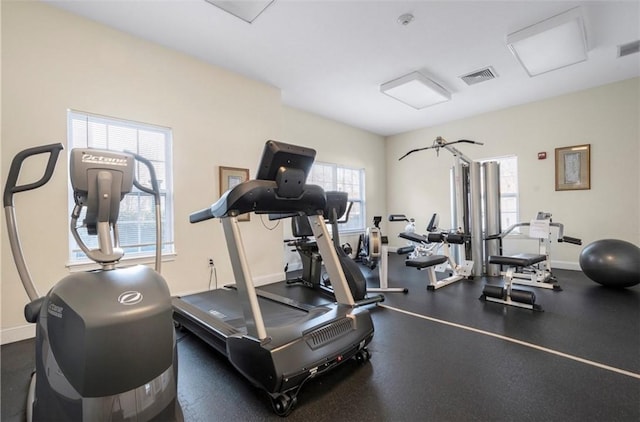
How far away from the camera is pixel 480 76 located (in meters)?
4.06

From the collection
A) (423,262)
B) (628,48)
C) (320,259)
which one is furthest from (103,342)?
(628,48)

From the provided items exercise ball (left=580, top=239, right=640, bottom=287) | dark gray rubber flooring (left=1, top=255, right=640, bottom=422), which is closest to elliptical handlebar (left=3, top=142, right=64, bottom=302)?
dark gray rubber flooring (left=1, top=255, right=640, bottom=422)

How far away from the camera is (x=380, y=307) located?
308cm

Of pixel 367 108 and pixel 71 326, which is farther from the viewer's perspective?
pixel 367 108

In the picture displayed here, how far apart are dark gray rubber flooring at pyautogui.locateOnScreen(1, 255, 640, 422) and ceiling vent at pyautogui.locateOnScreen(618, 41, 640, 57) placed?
9.96 feet

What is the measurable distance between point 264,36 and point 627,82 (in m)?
5.39

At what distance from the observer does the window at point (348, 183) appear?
5.82 meters

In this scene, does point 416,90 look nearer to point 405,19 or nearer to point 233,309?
point 405,19

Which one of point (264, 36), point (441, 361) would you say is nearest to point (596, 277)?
point (441, 361)

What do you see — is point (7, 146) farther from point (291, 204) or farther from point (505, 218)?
point (505, 218)

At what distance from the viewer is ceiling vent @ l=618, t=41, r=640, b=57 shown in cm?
334

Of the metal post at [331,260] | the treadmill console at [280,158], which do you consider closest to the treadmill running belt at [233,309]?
the metal post at [331,260]

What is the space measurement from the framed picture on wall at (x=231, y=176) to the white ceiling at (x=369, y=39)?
4.38 feet

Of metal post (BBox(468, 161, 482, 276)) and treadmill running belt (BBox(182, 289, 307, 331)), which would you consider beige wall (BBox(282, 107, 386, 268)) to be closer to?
treadmill running belt (BBox(182, 289, 307, 331))
